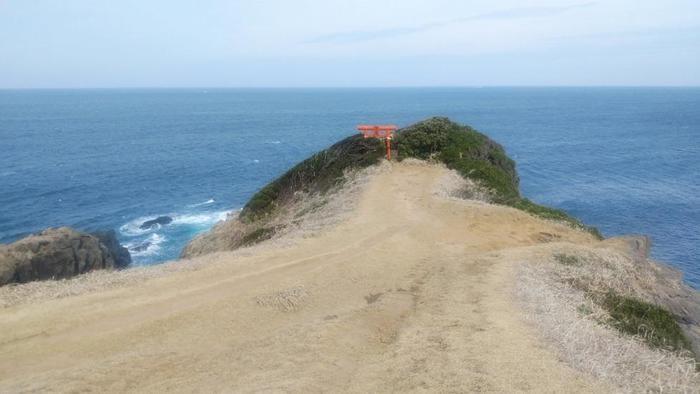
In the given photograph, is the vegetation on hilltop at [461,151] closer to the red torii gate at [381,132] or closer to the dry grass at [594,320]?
the red torii gate at [381,132]

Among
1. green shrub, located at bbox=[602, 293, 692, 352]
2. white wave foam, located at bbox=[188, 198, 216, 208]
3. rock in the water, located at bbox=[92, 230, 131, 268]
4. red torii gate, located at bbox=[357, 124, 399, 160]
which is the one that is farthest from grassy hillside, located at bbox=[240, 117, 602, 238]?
white wave foam, located at bbox=[188, 198, 216, 208]

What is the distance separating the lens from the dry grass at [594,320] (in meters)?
9.93

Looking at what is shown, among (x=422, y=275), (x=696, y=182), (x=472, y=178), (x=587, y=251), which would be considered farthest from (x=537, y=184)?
(x=422, y=275)

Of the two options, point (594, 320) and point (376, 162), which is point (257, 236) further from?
point (594, 320)

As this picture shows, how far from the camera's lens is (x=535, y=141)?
→ 9944 cm

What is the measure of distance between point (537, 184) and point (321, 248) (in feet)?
168

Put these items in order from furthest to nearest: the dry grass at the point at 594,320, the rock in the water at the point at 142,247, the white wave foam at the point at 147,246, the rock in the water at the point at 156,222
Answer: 1. the rock in the water at the point at 156,222
2. the rock in the water at the point at 142,247
3. the white wave foam at the point at 147,246
4. the dry grass at the point at 594,320

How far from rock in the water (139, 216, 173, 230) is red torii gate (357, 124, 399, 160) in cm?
2525

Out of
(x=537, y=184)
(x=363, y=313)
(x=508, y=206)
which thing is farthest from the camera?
(x=537, y=184)

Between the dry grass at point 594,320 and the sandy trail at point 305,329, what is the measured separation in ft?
1.60

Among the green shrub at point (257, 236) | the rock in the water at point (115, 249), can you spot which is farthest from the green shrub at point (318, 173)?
the rock in the water at point (115, 249)

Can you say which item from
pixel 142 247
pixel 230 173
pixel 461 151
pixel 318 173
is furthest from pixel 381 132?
pixel 230 173

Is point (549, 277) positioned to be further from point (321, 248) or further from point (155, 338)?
point (155, 338)

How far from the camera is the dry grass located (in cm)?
993
